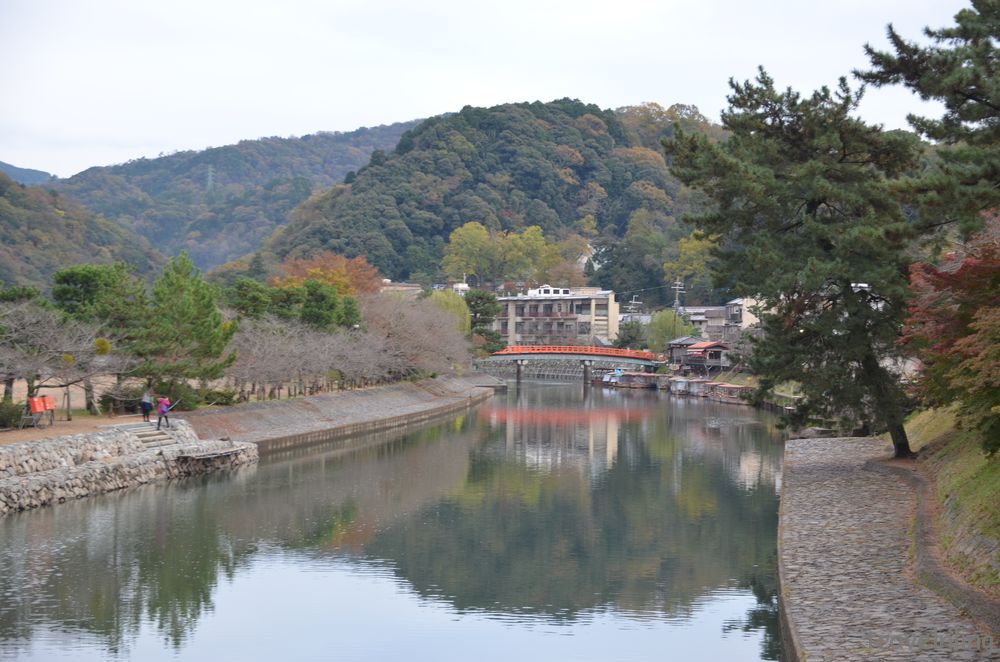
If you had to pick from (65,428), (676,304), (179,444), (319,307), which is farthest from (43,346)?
(676,304)

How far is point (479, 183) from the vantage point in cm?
11931

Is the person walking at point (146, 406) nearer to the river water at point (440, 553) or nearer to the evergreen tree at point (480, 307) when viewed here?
the river water at point (440, 553)

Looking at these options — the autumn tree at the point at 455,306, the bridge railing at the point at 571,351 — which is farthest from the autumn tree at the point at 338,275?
the bridge railing at the point at 571,351

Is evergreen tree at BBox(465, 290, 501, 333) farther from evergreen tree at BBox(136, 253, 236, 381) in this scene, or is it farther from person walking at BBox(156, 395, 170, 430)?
person walking at BBox(156, 395, 170, 430)

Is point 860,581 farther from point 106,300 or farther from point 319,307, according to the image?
point 319,307

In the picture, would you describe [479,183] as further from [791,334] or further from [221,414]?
[791,334]

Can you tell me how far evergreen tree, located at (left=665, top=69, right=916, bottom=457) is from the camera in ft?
66.3

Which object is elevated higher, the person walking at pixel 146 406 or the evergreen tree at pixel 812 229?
the evergreen tree at pixel 812 229

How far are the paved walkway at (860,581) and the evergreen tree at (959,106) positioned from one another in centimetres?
468

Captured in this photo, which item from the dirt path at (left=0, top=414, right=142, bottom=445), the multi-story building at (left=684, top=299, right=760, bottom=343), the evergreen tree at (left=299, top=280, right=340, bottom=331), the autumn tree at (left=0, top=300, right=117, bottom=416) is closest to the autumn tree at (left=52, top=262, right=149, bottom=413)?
the autumn tree at (left=0, top=300, right=117, bottom=416)

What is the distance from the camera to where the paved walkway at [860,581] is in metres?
9.72

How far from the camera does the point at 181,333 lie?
3056 cm

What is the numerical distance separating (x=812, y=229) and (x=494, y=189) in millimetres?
100390

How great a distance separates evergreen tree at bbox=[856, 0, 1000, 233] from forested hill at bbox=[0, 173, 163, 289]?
59214mm
